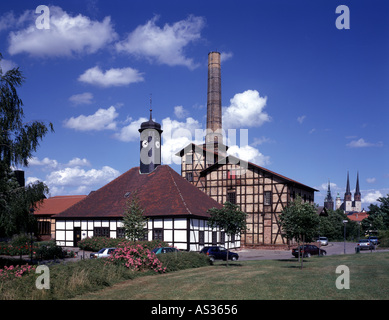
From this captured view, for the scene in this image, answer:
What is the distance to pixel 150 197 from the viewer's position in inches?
1593

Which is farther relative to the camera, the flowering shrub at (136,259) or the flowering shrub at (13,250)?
the flowering shrub at (13,250)

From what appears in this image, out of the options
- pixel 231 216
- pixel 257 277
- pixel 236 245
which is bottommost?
pixel 236 245

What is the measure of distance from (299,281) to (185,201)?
22144 mm

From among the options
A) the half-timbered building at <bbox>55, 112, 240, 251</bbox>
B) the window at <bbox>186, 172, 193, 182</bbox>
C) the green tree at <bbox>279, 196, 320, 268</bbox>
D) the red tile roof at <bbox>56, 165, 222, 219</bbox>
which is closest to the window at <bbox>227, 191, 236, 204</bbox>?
the half-timbered building at <bbox>55, 112, 240, 251</bbox>

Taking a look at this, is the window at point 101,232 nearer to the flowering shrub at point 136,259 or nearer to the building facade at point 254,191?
the building facade at point 254,191

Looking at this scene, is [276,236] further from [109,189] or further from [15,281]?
[15,281]

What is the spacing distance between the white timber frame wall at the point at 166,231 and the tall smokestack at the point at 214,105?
22.2 m

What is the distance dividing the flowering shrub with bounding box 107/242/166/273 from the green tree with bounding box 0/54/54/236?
505cm

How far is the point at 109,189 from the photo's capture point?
1800 inches

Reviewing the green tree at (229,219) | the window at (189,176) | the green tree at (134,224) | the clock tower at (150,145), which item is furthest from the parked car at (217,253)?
the window at (189,176)

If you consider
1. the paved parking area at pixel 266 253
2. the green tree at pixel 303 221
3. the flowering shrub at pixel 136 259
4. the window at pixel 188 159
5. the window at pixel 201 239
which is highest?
the window at pixel 188 159

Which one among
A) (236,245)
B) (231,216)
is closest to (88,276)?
(231,216)

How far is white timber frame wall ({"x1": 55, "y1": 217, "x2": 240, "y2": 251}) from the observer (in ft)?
119

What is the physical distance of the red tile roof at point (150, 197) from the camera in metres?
37.8
